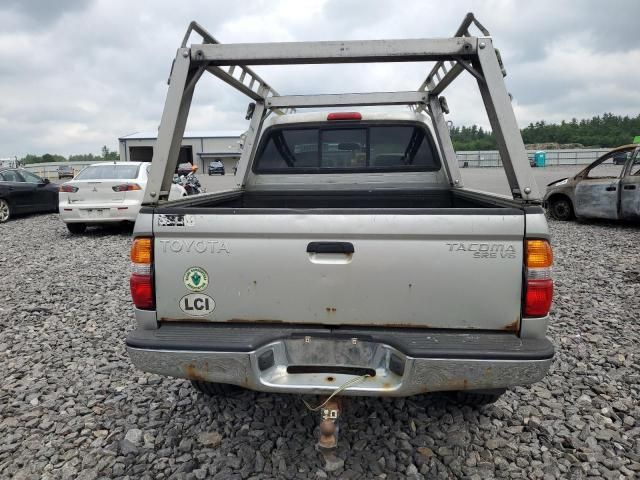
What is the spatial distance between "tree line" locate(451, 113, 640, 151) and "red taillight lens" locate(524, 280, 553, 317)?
71665 mm

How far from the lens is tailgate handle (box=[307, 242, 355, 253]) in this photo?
2266mm

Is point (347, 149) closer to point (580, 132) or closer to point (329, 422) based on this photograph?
point (329, 422)

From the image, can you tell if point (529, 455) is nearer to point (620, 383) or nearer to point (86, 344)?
point (620, 383)

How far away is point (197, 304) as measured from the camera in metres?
2.42

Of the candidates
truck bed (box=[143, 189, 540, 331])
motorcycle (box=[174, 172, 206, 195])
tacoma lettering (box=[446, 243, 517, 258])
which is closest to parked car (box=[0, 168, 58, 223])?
motorcycle (box=[174, 172, 206, 195])

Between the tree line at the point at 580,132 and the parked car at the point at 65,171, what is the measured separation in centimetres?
5415

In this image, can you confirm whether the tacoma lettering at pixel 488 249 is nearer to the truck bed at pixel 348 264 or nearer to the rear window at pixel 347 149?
the truck bed at pixel 348 264

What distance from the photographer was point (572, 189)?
11039mm

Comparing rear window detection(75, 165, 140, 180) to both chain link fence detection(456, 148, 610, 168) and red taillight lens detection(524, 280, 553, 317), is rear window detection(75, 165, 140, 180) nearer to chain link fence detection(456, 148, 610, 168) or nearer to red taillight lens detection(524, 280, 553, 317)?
red taillight lens detection(524, 280, 553, 317)

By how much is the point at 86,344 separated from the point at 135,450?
1890 millimetres

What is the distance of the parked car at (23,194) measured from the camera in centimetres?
1271

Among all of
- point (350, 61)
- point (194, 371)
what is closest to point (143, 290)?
point (194, 371)

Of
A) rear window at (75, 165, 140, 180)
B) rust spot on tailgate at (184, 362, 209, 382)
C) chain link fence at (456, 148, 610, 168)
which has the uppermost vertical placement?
chain link fence at (456, 148, 610, 168)

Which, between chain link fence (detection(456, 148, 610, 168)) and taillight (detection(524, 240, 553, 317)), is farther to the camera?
chain link fence (detection(456, 148, 610, 168))
